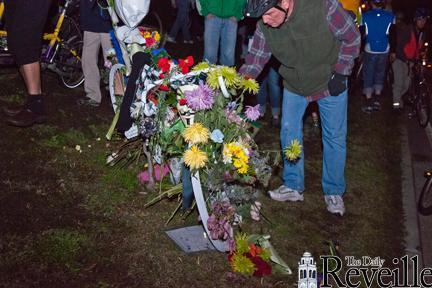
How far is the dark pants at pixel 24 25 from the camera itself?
5598 mm

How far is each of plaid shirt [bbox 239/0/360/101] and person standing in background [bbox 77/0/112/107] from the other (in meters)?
2.44

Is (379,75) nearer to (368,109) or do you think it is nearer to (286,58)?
(368,109)

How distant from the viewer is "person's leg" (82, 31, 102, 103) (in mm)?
6738

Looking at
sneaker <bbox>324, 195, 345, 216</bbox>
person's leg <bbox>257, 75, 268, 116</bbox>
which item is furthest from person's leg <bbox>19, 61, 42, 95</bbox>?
sneaker <bbox>324, 195, 345, 216</bbox>

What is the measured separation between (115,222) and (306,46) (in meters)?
2.30

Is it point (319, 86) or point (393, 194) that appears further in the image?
point (393, 194)

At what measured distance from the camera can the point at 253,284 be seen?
4.27 meters

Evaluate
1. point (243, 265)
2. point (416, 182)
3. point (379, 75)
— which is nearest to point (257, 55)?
point (243, 265)

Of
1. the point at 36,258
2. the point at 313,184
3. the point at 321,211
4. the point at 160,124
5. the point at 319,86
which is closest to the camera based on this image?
the point at 36,258

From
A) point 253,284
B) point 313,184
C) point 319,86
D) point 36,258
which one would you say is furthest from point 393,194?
point 36,258

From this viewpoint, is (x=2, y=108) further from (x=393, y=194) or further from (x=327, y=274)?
(x=393, y=194)

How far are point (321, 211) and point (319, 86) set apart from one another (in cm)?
141

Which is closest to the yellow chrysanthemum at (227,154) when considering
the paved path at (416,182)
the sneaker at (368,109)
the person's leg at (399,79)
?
the paved path at (416,182)

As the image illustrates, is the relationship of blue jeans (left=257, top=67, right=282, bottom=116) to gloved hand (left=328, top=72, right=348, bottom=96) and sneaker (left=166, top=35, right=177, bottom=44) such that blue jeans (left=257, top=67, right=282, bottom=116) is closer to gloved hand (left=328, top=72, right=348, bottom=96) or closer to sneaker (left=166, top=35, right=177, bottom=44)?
gloved hand (left=328, top=72, right=348, bottom=96)
